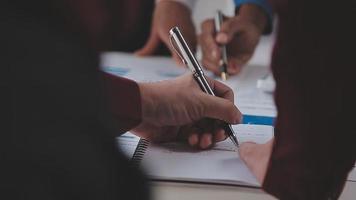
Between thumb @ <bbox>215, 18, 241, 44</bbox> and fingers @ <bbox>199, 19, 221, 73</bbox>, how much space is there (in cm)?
2

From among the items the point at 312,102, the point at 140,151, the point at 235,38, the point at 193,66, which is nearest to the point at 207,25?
the point at 235,38

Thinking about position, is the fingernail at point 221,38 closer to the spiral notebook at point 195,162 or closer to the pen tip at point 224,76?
the pen tip at point 224,76

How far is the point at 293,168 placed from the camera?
18.6 inches

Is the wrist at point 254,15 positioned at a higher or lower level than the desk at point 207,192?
higher

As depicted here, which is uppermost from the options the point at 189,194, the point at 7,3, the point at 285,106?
the point at 7,3

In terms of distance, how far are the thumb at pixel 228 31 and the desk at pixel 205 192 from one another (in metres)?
0.53

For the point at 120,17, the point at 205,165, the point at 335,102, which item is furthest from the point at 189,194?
the point at 120,17

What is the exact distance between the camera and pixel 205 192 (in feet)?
1.73

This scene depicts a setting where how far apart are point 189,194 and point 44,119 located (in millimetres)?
288

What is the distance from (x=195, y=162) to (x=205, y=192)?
0.05 m

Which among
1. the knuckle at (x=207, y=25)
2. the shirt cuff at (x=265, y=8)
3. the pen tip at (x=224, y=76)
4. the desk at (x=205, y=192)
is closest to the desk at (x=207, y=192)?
the desk at (x=205, y=192)

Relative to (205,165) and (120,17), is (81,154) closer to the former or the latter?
(120,17)

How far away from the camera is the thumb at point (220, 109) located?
630 millimetres

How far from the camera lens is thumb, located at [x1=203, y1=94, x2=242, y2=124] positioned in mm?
630
